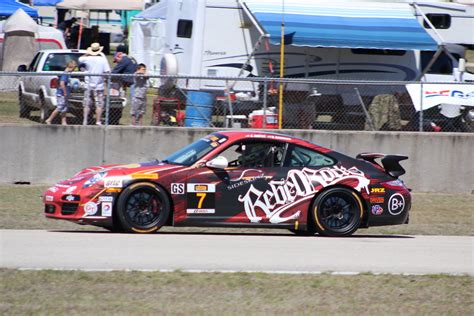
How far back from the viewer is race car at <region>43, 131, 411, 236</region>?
10688 millimetres

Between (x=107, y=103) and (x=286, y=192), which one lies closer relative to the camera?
(x=286, y=192)

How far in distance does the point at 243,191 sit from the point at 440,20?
470 inches

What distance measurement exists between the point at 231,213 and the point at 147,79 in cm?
602

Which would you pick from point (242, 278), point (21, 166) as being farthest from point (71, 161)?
point (242, 278)

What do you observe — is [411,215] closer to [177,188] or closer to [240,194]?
[240,194]

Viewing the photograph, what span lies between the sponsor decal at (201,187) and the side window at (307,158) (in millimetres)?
1001

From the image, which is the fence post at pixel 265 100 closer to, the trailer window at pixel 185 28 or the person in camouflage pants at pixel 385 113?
the person in camouflage pants at pixel 385 113

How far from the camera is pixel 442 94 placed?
1747 cm

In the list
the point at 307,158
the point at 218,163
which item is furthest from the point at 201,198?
the point at 307,158

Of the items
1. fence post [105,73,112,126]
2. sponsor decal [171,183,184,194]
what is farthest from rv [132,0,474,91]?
sponsor decal [171,183,184,194]

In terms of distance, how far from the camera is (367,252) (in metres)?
9.76

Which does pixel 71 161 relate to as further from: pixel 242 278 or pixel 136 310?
pixel 136 310

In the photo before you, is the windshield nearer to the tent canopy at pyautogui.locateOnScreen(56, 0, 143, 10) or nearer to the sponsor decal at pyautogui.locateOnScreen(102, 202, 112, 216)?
the sponsor decal at pyautogui.locateOnScreen(102, 202, 112, 216)

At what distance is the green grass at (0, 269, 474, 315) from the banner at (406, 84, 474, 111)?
9.04 metres
